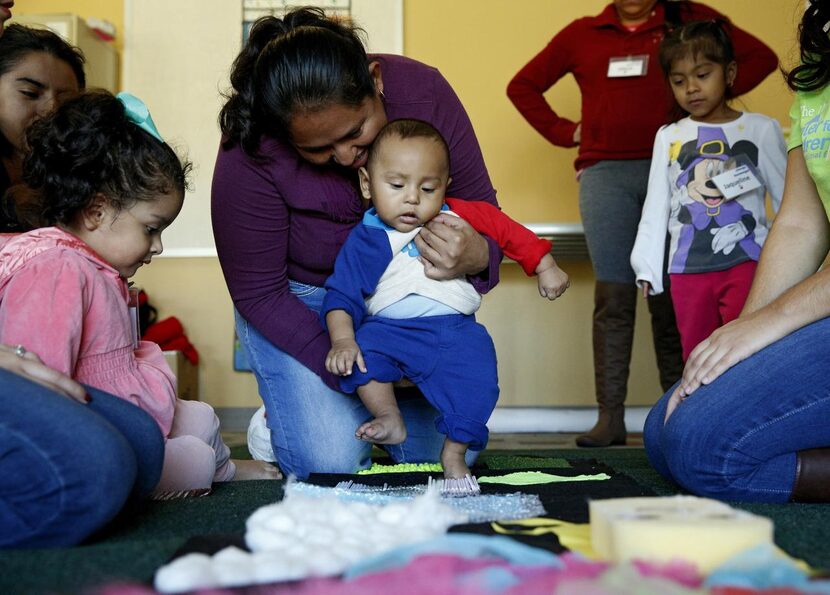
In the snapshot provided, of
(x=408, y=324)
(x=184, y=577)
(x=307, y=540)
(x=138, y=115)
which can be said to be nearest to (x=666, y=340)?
Result: (x=408, y=324)

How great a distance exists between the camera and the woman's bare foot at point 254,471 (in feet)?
5.95

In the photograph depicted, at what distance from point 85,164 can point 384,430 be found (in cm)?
67

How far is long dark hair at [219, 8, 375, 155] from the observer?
1.44 meters

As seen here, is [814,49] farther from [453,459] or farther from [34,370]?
[34,370]

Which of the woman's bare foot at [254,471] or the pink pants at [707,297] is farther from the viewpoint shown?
the pink pants at [707,297]

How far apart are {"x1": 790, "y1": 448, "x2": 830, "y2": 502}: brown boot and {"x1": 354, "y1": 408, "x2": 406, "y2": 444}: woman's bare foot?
0.64m

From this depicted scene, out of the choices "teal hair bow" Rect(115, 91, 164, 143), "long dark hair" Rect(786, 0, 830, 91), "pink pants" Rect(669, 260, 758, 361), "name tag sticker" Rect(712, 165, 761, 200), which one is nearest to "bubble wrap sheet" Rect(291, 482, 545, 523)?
"teal hair bow" Rect(115, 91, 164, 143)

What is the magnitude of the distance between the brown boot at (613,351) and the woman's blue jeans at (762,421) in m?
1.44

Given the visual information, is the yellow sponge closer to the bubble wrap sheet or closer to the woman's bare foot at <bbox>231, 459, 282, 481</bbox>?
the bubble wrap sheet

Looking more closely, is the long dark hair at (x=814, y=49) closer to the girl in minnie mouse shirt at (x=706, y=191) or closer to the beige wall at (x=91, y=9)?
the girl in minnie mouse shirt at (x=706, y=191)

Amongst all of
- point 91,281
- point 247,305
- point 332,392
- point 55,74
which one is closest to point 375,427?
point 332,392

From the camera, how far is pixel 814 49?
4.71ft

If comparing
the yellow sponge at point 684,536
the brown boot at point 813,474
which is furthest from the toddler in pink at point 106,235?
the brown boot at point 813,474

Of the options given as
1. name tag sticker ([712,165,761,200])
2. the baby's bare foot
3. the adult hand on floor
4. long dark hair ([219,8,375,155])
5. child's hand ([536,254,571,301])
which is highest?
long dark hair ([219,8,375,155])
